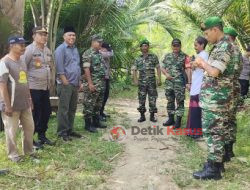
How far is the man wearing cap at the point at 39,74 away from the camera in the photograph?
5.11m

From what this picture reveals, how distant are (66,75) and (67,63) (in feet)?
0.63

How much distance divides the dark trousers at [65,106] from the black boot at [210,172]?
7.96 ft

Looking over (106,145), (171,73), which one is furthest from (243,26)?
(106,145)

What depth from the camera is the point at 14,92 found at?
4609mm

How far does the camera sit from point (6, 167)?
457 centimetres

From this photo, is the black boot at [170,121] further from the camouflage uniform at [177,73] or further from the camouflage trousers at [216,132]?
the camouflage trousers at [216,132]

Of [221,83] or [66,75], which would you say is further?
[66,75]

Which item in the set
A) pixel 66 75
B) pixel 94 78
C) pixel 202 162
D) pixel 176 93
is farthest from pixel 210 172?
pixel 94 78

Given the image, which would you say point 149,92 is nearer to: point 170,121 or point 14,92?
point 170,121

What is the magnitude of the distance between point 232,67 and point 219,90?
297mm

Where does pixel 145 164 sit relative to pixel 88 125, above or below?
below

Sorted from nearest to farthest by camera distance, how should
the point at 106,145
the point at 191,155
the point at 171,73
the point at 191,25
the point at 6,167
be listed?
the point at 6,167 → the point at 191,155 → the point at 106,145 → the point at 171,73 → the point at 191,25

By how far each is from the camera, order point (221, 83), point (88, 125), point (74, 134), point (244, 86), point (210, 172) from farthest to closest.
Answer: point (244, 86) < point (88, 125) < point (74, 134) < point (210, 172) < point (221, 83)

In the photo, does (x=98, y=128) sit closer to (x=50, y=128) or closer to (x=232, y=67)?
(x=50, y=128)
